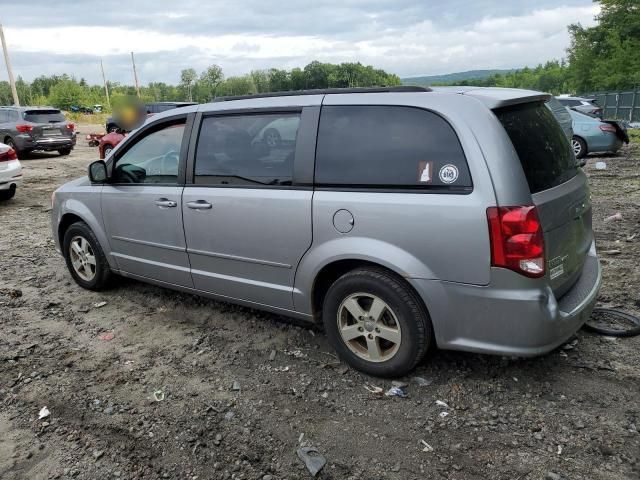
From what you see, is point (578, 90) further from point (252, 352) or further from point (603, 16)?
point (252, 352)

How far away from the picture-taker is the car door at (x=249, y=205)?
3439mm

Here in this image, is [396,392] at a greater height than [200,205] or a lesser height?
lesser

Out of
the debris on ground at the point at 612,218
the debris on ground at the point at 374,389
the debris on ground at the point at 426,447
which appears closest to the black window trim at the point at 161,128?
the debris on ground at the point at 374,389

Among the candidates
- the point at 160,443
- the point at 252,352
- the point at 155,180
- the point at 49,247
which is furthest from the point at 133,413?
the point at 49,247

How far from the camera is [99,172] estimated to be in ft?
15.1

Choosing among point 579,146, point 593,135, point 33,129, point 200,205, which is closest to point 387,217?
point 200,205

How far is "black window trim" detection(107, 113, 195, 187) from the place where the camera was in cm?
407

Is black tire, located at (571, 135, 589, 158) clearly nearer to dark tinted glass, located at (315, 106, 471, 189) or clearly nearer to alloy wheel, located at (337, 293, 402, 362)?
dark tinted glass, located at (315, 106, 471, 189)

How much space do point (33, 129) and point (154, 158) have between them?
50.2 ft

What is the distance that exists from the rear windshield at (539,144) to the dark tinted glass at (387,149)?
34 cm

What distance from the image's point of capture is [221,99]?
4086 millimetres

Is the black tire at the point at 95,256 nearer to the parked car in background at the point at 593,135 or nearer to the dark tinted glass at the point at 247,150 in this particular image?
the dark tinted glass at the point at 247,150

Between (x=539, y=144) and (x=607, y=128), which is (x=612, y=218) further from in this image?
(x=607, y=128)

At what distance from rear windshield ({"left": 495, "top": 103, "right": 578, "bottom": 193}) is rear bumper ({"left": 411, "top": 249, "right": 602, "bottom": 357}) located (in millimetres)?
563
